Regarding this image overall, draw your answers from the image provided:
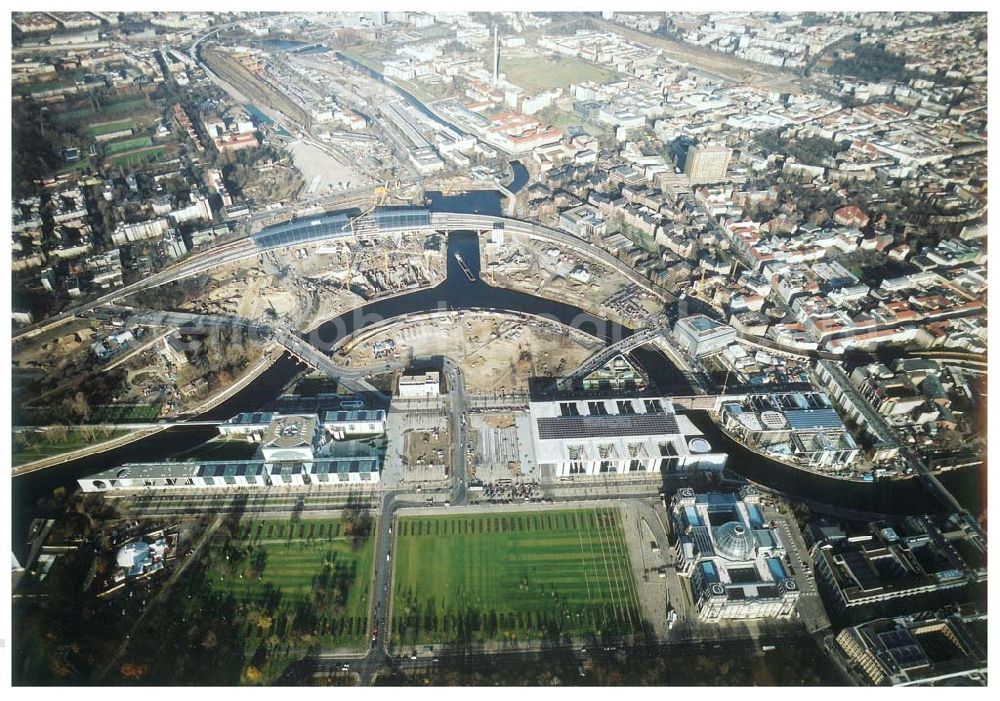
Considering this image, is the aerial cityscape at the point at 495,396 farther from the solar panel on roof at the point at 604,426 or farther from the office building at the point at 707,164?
the office building at the point at 707,164

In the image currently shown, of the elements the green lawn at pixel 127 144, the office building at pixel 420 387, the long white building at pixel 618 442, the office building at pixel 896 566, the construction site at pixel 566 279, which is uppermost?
the green lawn at pixel 127 144

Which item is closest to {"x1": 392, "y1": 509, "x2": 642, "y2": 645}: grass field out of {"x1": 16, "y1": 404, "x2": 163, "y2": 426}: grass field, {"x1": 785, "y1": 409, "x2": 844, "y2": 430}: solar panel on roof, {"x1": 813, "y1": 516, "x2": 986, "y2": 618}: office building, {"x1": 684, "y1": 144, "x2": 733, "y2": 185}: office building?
{"x1": 813, "y1": 516, "x2": 986, "y2": 618}: office building

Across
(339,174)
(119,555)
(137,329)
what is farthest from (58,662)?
(339,174)

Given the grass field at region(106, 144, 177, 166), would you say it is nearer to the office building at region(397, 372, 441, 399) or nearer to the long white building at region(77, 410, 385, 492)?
the long white building at region(77, 410, 385, 492)

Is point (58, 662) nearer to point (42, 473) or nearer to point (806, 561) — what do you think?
point (42, 473)

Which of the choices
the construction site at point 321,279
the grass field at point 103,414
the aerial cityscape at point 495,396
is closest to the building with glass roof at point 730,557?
the aerial cityscape at point 495,396

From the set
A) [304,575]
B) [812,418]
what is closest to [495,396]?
[304,575]

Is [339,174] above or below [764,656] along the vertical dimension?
above
